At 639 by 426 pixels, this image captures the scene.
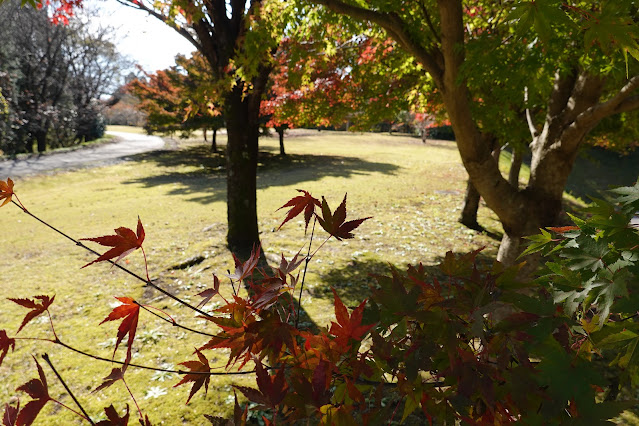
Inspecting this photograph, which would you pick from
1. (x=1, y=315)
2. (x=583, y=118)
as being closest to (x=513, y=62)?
(x=583, y=118)

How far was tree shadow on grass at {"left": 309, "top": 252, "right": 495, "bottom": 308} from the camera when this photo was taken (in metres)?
5.65

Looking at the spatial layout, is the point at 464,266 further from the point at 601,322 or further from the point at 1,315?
the point at 1,315

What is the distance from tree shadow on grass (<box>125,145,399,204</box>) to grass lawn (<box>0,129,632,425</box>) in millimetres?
155

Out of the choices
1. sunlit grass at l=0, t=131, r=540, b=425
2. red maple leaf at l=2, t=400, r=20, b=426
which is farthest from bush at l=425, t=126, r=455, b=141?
red maple leaf at l=2, t=400, r=20, b=426

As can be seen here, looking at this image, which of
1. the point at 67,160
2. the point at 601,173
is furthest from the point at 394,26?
the point at 601,173

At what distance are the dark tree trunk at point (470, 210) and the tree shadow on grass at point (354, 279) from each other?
3060 mm

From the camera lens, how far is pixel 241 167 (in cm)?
649

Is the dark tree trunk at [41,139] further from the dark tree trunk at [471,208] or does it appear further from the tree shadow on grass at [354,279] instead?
the dark tree trunk at [471,208]

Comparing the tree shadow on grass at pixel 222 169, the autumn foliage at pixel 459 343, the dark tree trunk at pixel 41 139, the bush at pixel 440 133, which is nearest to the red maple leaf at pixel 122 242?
the autumn foliage at pixel 459 343

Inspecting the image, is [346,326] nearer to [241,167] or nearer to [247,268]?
[247,268]

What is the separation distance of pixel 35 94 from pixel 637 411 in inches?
1172

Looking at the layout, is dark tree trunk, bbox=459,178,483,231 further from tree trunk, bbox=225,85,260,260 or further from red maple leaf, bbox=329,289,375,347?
red maple leaf, bbox=329,289,375,347

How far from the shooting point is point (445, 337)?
104cm

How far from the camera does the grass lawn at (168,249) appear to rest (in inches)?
147
